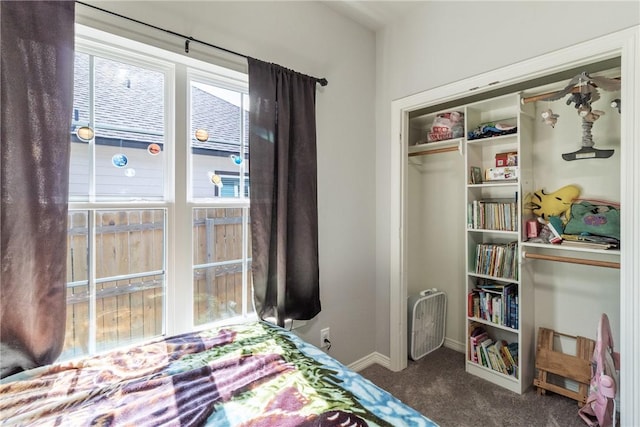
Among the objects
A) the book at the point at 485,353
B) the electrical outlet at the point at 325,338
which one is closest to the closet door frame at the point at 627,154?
the book at the point at 485,353

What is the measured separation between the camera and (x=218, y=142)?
1.80m

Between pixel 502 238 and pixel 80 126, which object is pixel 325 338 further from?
pixel 80 126

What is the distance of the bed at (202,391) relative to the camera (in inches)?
36.6

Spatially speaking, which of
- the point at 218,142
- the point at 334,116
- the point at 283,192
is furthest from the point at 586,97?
the point at 218,142

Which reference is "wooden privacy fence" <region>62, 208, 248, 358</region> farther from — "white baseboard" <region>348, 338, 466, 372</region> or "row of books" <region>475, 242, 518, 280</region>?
"row of books" <region>475, 242, 518, 280</region>

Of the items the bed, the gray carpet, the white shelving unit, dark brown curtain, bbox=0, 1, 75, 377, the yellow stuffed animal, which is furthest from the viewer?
the white shelving unit

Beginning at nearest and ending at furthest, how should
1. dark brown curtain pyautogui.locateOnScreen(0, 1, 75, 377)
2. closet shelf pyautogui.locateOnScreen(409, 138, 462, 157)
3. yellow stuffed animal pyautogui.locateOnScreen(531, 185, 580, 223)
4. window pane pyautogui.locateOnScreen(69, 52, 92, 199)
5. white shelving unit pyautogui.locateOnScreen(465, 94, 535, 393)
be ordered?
1. dark brown curtain pyautogui.locateOnScreen(0, 1, 75, 377)
2. window pane pyautogui.locateOnScreen(69, 52, 92, 199)
3. yellow stuffed animal pyautogui.locateOnScreen(531, 185, 580, 223)
4. white shelving unit pyautogui.locateOnScreen(465, 94, 535, 393)
5. closet shelf pyautogui.locateOnScreen(409, 138, 462, 157)

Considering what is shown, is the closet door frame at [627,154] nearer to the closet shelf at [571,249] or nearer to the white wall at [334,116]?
the closet shelf at [571,249]

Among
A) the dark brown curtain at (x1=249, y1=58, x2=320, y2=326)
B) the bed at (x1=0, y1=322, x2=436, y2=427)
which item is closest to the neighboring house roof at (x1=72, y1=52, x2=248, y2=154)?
the dark brown curtain at (x1=249, y1=58, x2=320, y2=326)

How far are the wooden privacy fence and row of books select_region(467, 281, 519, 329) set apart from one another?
77.3 inches

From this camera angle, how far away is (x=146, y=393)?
1.05m

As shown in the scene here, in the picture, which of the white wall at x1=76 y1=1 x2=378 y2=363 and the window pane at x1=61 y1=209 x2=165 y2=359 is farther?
the white wall at x1=76 y1=1 x2=378 y2=363

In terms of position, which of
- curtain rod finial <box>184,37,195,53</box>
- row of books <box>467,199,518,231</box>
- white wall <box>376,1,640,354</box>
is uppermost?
white wall <box>376,1,640,354</box>

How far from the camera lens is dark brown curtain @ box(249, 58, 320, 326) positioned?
178cm
